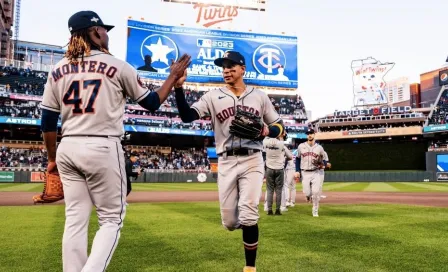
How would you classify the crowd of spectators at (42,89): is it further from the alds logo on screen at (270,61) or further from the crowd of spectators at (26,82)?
the alds logo on screen at (270,61)

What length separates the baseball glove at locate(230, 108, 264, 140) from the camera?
394 cm

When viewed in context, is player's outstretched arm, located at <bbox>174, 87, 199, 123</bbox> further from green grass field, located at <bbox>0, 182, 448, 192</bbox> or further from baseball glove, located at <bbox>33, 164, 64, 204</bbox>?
green grass field, located at <bbox>0, 182, 448, 192</bbox>

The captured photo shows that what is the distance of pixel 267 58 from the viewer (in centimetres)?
4159

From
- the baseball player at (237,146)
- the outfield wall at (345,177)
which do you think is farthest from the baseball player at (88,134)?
the outfield wall at (345,177)

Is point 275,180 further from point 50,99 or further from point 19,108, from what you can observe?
point 19,108

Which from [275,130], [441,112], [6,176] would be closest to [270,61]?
[441,112]

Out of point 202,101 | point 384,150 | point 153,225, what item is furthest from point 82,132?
point 384,150

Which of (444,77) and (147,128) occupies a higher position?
(444,77)

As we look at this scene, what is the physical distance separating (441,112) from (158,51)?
31809 millimetres

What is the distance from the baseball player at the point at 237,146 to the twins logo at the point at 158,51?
3528cm

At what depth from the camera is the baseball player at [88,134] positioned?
2.70 metres

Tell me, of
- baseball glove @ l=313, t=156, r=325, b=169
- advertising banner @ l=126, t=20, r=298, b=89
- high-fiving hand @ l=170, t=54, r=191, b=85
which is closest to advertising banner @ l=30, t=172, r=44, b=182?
advertising banner @ l=126, t=20, r=298, b=89

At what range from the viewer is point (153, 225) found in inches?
300

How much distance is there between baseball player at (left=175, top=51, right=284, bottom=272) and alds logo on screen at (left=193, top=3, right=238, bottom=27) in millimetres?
38725
